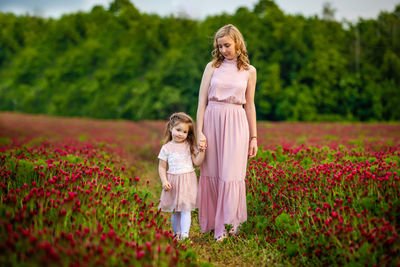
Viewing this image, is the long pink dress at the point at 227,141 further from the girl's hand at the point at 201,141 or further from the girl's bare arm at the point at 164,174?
the girl's bare arm at the point at 164,174

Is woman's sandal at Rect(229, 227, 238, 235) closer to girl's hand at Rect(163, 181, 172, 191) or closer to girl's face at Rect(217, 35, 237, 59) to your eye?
girl's hand at Rect(163, 181, 172, 191)

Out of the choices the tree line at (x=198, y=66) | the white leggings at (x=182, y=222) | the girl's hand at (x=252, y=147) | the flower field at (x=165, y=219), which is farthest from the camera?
the tree line at (x=198, y=66)

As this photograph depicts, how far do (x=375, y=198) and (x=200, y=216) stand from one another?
2121 millimetres

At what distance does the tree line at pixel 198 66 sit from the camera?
29.1 metres

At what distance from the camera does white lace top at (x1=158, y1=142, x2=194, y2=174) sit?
418 centimetres

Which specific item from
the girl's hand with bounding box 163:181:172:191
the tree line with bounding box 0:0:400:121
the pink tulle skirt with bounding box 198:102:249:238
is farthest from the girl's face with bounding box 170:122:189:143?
the tree line with bounding box 0:0:400:121

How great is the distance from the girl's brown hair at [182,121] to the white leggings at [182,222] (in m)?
0.80

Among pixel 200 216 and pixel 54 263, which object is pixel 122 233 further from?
pixel 200 216

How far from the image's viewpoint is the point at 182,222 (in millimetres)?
4172

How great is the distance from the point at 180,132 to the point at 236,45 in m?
1.29

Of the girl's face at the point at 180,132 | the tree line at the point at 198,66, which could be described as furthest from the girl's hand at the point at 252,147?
the tree line at the point at 198,66

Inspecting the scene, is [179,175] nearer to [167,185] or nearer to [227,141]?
[167,185]

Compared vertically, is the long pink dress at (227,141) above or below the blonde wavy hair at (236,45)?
below

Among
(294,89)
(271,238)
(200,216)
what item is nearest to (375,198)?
(271,238)
